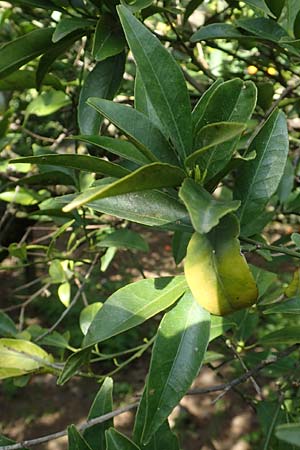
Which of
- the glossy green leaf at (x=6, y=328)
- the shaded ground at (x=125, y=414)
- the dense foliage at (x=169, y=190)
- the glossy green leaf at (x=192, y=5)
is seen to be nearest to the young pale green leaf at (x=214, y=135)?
the dense foliage at (x=169, y=190)

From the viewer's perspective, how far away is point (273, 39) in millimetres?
945

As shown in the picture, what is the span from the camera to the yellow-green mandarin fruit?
603mm

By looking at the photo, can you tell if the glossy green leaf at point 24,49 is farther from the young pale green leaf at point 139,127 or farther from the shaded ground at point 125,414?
the shaded ground at point 125,414

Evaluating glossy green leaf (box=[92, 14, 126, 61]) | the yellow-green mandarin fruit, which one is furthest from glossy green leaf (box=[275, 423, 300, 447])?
glossy green leaf (box=[92, 14, 126, 61])

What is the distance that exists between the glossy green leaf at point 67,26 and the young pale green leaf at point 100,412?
56 centimetres

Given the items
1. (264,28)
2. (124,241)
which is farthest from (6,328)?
(264,28)

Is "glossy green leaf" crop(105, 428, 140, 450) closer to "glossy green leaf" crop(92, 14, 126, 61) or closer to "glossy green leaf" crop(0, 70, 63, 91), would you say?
"glossy green leaf" crop(92, 14, 126, 61)

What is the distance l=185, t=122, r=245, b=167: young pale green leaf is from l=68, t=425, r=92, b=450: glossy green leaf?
42cm

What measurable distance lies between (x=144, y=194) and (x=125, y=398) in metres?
3.01

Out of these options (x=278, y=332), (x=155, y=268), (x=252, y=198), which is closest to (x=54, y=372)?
(x=278, y=332)

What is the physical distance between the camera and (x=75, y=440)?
791mm

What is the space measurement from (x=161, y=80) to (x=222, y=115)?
0.09m

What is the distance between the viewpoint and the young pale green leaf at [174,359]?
69 cm

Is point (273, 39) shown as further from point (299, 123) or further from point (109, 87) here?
point (299, 123)
